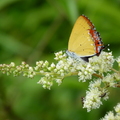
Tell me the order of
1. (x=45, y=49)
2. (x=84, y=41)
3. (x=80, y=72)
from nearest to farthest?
(x=80, y=72) < (x=84, y=41) < (x=45, y=49)

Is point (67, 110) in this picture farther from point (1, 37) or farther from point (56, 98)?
point (1, 37)

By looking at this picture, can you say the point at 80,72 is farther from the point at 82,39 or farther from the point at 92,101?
the point at 82,39

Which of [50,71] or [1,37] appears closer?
[50,71]

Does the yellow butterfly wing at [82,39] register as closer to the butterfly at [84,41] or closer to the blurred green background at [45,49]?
the butterfly at [84,41]

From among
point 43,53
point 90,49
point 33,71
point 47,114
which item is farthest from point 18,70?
point 43,53

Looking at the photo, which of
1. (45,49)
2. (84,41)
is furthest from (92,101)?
(45,49)

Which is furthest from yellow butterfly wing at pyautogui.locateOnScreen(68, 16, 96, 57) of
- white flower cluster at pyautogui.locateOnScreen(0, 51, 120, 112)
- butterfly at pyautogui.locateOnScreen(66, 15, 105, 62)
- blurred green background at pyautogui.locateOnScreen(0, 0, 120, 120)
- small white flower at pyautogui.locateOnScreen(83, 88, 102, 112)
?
blurred green background at pyautogui.locateOnScreen(0, 0, 120, 120)
